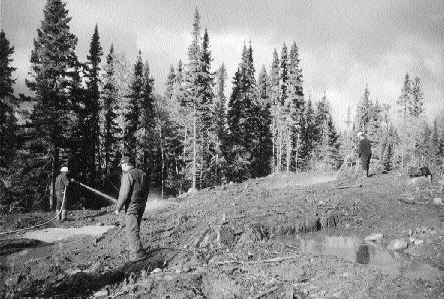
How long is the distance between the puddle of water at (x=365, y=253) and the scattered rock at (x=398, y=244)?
21 cm

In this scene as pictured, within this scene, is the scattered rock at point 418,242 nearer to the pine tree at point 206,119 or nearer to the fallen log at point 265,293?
the fallen log at point 265,293

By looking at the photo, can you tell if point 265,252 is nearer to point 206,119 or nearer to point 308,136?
point 206,119

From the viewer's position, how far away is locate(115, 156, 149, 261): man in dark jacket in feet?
25.1

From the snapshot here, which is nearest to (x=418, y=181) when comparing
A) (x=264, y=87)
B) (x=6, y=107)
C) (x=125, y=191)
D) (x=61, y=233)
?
(x=125, y=191)

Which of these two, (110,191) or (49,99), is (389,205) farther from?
(110,191)

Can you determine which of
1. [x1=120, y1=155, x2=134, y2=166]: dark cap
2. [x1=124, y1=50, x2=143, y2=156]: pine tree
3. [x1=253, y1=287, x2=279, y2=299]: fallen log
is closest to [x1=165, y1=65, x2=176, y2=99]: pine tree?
[x1=124, y1=50, x2=143, y2=156]: pine tree

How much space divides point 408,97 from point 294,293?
66292mm

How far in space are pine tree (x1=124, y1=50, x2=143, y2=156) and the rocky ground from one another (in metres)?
22.2

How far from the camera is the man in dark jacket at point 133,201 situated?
7.66 meters

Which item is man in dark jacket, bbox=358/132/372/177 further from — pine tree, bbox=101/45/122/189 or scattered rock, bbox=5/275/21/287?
pine tree, bbox=101/45/122/189

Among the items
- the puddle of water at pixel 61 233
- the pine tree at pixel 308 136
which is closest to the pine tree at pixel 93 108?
the puddle of water at pixel 61 233

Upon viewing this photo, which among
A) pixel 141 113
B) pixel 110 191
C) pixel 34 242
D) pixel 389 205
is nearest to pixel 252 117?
pixel 141 113

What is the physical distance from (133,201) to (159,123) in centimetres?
3354

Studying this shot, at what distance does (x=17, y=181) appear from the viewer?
21.9 metres
